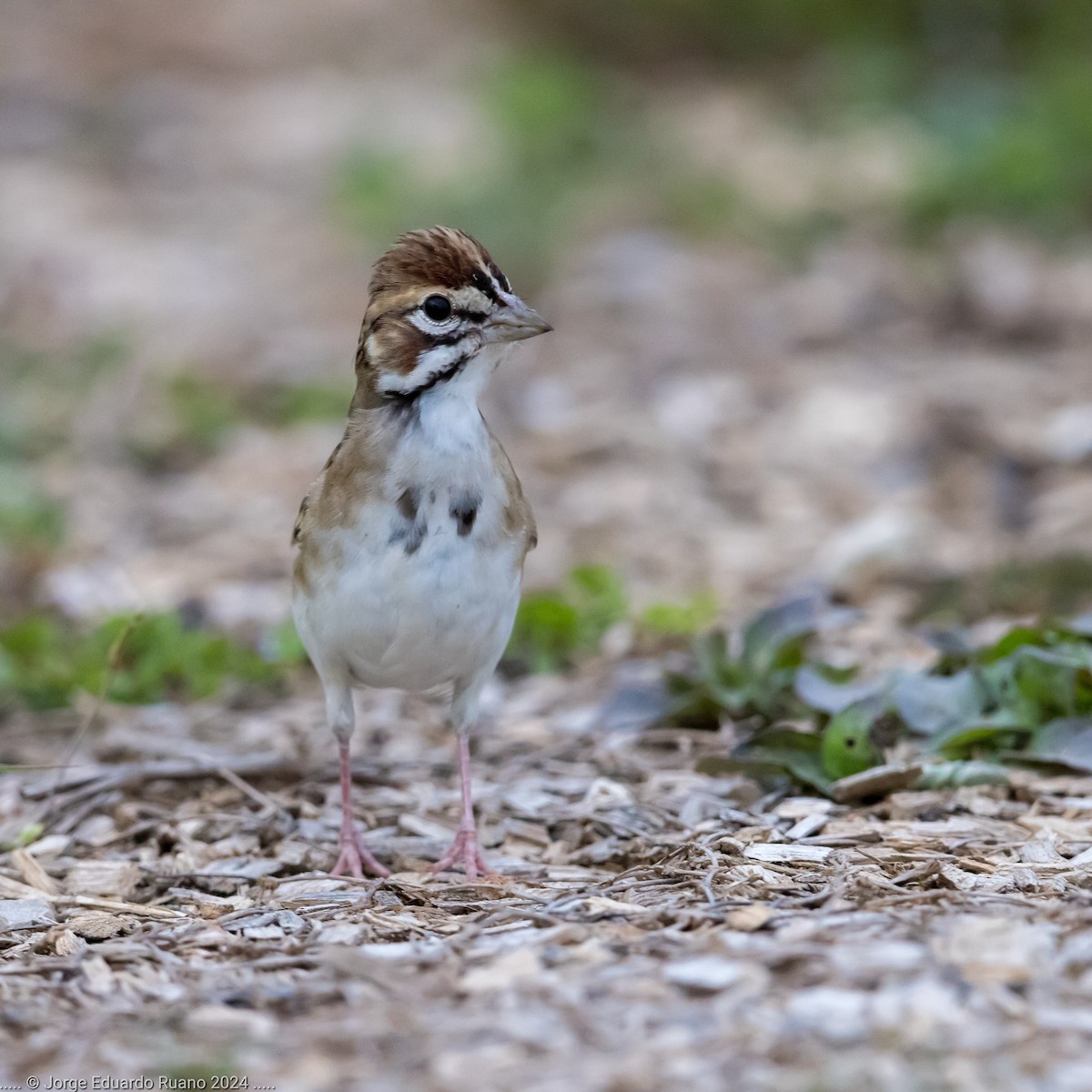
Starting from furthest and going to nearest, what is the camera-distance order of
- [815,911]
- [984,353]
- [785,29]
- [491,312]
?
1. [785,29]
2. [984,353]
3. [491,312]
4. [815,911]

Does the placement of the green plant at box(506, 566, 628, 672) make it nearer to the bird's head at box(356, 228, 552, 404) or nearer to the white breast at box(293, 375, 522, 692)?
the white breast at box(293, 375, 522, 692)

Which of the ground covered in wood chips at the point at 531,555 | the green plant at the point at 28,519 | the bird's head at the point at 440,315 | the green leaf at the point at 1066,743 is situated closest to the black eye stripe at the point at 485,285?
the bird's head at the point at 440,315

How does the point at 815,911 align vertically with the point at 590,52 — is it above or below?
below

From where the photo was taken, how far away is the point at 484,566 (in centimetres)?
470

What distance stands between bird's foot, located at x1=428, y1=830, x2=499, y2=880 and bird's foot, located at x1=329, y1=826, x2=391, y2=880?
16 cm

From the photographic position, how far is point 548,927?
4.01 meters

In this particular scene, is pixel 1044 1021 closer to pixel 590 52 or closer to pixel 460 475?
pixel 460 475

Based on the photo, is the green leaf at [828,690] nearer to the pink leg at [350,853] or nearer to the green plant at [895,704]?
the green plant at [895,704]

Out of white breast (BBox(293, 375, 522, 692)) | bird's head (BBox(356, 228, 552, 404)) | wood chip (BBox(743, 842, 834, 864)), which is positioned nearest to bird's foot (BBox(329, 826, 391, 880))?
white breast (BBox(293, 375, 522, 692))

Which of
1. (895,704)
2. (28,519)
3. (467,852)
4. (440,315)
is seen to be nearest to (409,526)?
(440,315)

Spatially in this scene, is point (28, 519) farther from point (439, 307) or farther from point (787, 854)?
point (787, 854)

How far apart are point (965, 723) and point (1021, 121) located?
8399 millimetres

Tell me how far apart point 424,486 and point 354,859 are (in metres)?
1.08

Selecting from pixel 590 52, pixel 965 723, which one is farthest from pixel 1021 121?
pixel 965 723
